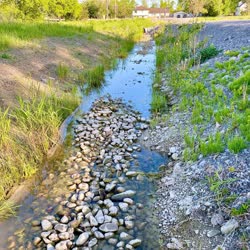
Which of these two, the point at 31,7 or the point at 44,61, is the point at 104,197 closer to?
the point at 44,61

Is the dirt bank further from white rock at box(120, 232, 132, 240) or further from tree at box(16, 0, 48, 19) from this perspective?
tree at box(16, 0, 48, 19)

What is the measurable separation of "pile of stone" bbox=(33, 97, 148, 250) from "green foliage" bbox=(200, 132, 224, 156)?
1187 mm

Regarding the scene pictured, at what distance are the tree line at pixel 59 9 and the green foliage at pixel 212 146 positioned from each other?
14660 millimetres

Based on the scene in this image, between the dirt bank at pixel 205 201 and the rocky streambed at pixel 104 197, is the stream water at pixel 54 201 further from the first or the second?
the dirt bank at pixel 205 201

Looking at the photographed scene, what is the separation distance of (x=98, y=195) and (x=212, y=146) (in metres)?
1.81

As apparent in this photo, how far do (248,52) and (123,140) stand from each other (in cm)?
442

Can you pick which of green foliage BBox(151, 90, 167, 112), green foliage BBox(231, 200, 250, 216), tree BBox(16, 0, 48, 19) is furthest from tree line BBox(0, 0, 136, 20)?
green foliage BBox(231, 200, 250, 216)

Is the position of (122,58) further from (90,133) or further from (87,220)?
(87,220)

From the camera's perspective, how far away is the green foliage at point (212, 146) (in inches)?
146

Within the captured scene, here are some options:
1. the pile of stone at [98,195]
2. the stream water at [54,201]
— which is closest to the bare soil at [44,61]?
the stream water at [54,201]

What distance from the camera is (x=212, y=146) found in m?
3.76

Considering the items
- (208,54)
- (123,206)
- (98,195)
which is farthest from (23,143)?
(208,54)

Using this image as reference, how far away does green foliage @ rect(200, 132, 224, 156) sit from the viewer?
372 centimetres

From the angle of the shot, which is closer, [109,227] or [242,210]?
[242,210]
